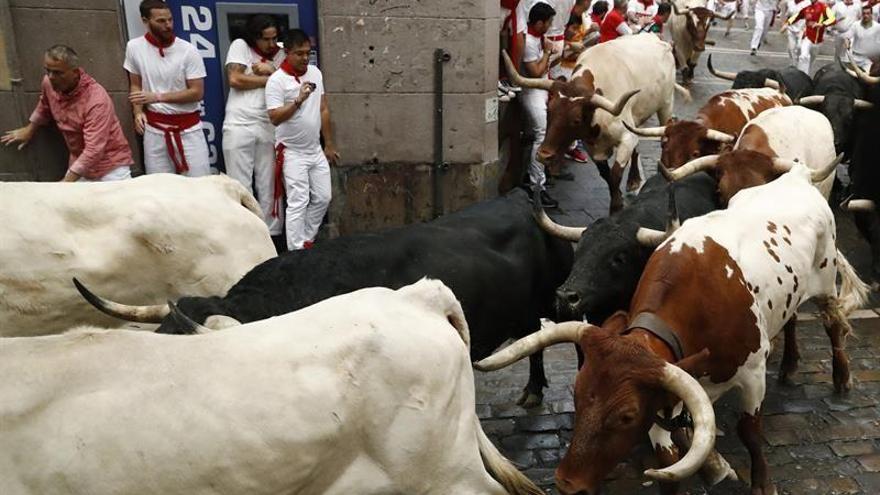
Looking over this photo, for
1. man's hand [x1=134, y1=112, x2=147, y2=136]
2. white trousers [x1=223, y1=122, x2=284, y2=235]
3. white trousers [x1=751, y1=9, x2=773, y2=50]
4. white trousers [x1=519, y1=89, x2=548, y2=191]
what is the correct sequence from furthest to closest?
1. white trousers [x1=751, y1=9, x2=773, y2=50]
2. white trousers [x1=519, y1=89, x2=548, y2=191]
3. white trousers [x1=223, y1=122, x2=284, y2=235]
4. man's hand [x1=134, y1=112, x2=147, y2=136]

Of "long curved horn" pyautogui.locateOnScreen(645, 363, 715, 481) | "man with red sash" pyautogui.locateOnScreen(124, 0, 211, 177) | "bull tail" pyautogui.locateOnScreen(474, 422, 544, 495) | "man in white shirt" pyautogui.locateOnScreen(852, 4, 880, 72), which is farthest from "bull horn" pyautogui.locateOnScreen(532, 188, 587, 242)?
"man in white shirt" pyautogui.locateOnScreen(852, 4, 880, 72)

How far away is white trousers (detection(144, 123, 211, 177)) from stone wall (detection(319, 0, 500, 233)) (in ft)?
4.71

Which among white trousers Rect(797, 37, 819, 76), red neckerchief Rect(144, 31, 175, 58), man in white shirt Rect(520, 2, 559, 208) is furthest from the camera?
white trousers Rect(797, 37, 819, 76)

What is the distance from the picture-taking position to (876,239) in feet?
25.2

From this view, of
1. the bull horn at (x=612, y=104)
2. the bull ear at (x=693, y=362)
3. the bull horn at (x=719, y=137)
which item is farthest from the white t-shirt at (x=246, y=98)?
the bull ear at (x=693, y=362)

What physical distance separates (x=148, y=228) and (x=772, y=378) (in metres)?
4.57

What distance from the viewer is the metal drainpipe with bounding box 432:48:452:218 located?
26.4ft

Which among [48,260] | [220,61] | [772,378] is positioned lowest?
[772,378]

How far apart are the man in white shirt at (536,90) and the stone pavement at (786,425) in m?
3.33

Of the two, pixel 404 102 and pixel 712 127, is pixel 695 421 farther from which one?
pixel 404 102

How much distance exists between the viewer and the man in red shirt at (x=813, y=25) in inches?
645

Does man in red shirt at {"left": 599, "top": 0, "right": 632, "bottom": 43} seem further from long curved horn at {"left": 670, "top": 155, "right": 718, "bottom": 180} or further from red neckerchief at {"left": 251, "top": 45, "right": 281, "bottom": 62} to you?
long curved horn at {"left": 670, "top": 155, "right": 718, "bottom": 180}

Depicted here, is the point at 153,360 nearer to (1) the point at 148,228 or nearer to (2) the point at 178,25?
(1) the point at 148,228

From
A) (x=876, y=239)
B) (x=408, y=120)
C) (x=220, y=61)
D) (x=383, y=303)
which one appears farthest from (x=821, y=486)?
(x=220, y=61)
